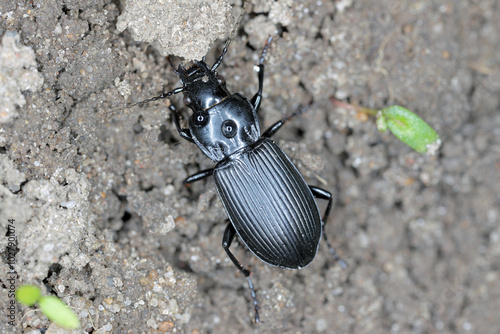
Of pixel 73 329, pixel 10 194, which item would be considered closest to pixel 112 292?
pixel 73 329

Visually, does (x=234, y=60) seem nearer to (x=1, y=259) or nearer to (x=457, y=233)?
(x=1, y=259)

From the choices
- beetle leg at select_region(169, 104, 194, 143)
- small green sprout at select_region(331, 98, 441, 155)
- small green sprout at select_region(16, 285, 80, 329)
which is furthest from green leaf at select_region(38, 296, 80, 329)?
small green sprout at select_region(331, 98, 441, 155)

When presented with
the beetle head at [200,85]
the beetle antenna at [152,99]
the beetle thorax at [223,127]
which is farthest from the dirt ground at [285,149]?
the beetle thorax at [223,127]

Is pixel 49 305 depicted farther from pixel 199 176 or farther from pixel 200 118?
pixel 200 118

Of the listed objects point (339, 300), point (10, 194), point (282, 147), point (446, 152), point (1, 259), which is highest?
point (10, 194)

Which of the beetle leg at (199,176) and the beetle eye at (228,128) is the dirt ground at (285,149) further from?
the beetle eye at (228,128)

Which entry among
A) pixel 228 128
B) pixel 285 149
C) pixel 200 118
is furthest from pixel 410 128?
pixel 200 118
